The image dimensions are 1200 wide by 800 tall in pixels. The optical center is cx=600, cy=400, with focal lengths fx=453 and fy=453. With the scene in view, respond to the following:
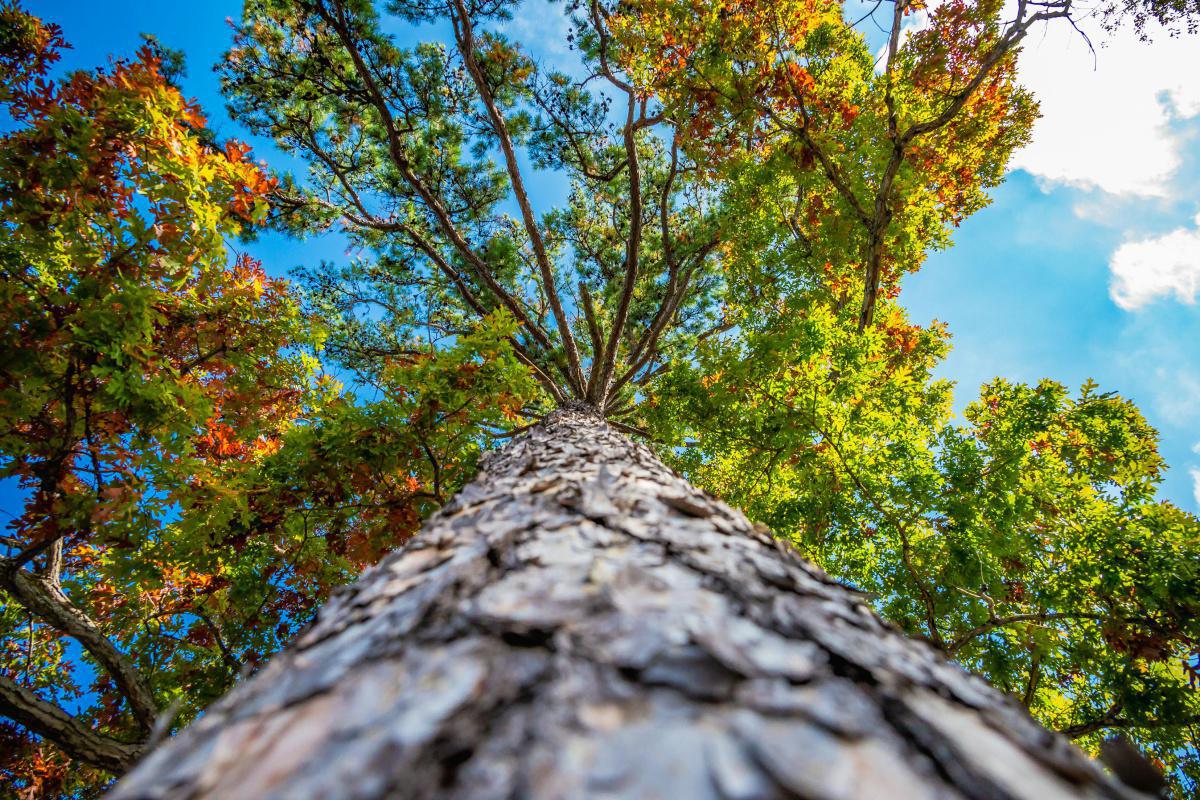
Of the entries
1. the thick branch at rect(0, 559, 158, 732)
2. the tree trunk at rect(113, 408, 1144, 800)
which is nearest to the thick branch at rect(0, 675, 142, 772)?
the thick branch at rect(0, 559, 158, 732)

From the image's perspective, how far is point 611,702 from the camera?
0.73 meters

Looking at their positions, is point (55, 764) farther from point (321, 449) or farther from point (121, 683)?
point (321, 449)

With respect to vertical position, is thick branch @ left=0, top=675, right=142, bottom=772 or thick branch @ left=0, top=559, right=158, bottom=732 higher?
thick branch @ left=0, top=559, right=158, bottom=732

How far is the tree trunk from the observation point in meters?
0.63

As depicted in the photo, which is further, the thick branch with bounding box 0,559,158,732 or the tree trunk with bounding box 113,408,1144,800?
the thick branch with bounding box 0,559,158,732

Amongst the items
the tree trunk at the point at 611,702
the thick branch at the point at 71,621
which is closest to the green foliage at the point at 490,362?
the thick branch at the point at 71,621

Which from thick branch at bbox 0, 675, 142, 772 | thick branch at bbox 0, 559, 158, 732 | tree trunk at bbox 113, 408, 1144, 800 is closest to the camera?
tree trunk at bbox 113, 408, 1144, 800

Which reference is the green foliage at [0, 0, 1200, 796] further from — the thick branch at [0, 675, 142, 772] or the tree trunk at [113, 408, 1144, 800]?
the tree trunk at [113, 408, 1144, 800]

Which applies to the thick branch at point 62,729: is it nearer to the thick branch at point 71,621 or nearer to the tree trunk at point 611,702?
the thick branch at point 71,621

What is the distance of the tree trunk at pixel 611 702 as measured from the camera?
0.63 meters

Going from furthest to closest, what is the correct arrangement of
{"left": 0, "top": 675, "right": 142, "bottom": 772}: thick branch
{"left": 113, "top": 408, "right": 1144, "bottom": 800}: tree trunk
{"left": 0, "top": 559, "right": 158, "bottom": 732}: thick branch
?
{"left": 0, "top": 559, "right": 158, "bottom": 732}: thick branch < {"left": 0, "top": 675, "right": 142, "bottom": 772}: thick branch < {"left": 113, "top": 408, "right": 1144, "bottom": 800}: tree trunk

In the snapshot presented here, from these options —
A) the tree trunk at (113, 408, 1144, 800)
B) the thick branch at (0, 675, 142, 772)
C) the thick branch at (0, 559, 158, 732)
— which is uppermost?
the tree trunk at (113, 408, 1144, 800)

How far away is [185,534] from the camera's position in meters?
4.07

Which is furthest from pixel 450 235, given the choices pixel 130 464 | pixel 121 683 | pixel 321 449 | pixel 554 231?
pixel 121 683
